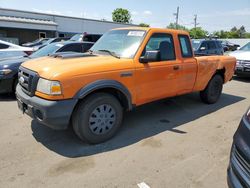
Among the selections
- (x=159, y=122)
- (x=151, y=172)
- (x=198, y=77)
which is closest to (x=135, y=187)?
(x=151, y=172)

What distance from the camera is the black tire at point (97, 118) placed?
374 cm

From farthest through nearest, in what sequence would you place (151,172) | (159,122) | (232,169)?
(159,122)
(151,172)
(232,169)

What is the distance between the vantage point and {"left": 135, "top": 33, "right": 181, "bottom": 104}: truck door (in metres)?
4.32

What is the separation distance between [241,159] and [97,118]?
2.28m

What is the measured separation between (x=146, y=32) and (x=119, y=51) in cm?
62

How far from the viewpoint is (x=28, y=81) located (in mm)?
3842

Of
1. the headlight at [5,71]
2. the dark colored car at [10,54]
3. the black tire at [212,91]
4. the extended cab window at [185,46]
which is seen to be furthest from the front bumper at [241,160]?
the dark colored car at [10,54]

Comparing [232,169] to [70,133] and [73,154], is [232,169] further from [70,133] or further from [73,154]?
[70,133]

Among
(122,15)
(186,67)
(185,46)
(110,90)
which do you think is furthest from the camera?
(122,15)

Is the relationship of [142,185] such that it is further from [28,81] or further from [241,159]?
[28,81]

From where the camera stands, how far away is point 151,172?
10.6 feet

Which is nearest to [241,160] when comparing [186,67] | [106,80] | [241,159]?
[241,159]

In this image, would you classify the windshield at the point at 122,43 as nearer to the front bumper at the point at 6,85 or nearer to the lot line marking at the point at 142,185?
the lot line marking at the point at 142,185

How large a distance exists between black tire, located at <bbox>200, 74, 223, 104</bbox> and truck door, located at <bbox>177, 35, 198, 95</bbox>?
0.91 metres
